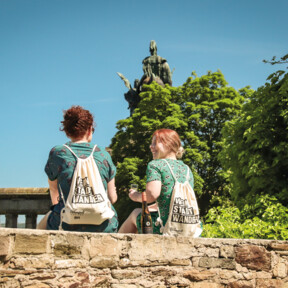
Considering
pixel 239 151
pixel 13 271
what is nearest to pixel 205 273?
pixel 13 271

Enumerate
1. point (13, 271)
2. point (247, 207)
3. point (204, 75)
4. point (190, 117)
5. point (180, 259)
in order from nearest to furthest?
point (13, 271), point (180, 259), point (247, 207), point (190, 117), point (204, 75)

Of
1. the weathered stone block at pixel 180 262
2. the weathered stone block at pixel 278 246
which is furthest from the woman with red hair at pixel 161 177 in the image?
the weathered stone block at pixel 278 246

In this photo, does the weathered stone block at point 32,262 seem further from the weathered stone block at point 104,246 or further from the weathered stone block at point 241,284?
the weathered stone block at point 241,284

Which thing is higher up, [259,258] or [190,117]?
[190,117]

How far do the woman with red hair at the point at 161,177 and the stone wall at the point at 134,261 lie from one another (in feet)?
1.07

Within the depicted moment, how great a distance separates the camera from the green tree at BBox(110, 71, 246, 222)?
2203 centimetres

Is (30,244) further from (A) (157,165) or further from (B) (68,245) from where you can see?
(A) (157,165)

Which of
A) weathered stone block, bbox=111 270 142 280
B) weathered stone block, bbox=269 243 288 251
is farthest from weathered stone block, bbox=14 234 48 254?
weathered stone block, bbox=269 243 288 251

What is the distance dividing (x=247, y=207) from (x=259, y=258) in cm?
411

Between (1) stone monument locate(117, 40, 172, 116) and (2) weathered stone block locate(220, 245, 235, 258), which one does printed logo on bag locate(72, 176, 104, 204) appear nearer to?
(2) weathered stone block locate(220, 245, 235, 258)

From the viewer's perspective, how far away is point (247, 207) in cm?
833

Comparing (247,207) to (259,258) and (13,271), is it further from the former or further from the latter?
(13,271)

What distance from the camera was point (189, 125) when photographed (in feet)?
78.7

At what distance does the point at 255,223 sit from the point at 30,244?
182 inches
